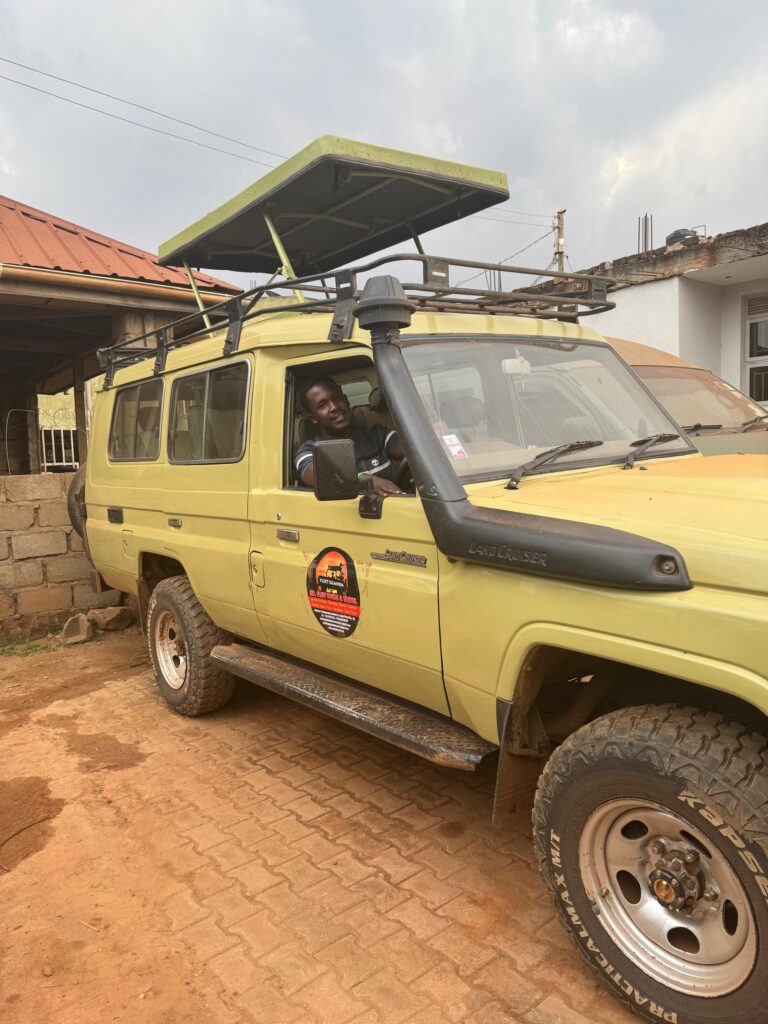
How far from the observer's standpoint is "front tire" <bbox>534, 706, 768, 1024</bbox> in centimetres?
188

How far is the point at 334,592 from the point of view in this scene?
3232 mm

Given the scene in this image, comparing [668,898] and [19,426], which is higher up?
[19,426]

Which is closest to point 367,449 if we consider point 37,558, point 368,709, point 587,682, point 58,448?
point 368,709

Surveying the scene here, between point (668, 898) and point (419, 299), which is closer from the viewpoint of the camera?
point (668, 898)

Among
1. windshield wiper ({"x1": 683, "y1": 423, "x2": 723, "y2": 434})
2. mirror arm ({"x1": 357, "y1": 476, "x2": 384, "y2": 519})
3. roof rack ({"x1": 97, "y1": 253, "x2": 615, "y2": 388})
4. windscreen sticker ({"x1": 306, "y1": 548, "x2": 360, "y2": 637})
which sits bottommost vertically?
windscreen sticker ({"x1": 306, "y1": 548, "x2": 360, "y2": 637})

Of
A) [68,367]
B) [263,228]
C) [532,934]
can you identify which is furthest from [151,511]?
[68,367]

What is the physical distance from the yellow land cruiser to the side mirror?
1 cm

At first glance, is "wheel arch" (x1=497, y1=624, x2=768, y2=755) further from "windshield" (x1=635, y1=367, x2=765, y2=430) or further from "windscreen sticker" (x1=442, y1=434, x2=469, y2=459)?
"windshield" (x1=635, y1=367, x2=765, y2=430)

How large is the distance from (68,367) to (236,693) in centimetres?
942

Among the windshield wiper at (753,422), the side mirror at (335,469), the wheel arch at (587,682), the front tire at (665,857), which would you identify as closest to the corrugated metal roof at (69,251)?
the windshield wiper at (753,422)

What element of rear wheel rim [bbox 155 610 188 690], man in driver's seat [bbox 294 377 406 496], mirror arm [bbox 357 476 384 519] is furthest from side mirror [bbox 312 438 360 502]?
rear wheel rim [bbox 155 610 188 690]

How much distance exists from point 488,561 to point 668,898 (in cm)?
109

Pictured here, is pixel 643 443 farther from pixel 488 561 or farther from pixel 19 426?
pixel 19 426

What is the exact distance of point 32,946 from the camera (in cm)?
264
